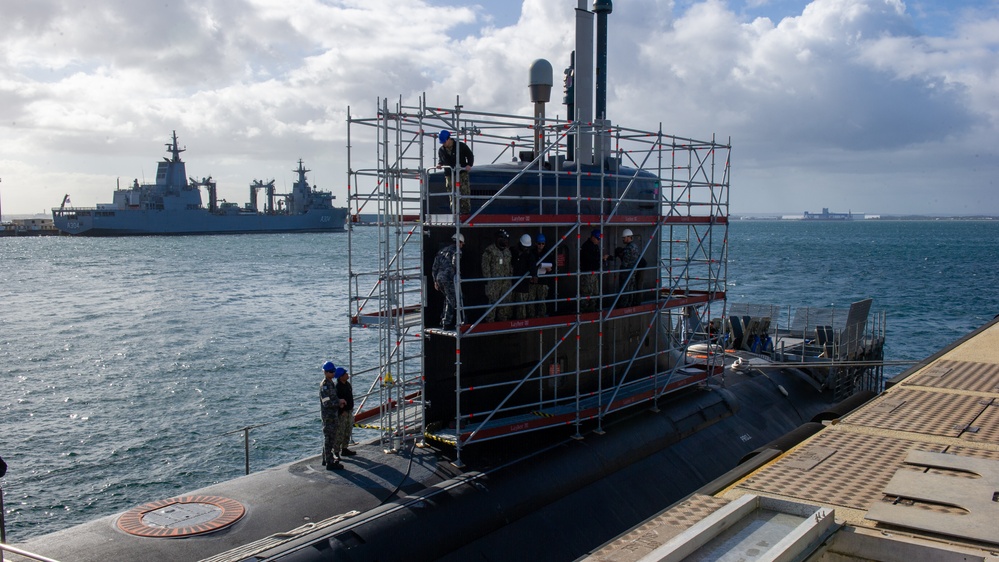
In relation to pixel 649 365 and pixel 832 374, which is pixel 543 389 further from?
pixel 832 374

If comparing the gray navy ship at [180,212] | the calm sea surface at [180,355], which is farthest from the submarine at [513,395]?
the gray navy ship at [180,212]

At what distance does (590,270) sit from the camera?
1527 centimetres

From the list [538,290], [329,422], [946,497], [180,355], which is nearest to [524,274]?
[538,290]

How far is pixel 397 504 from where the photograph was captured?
1185cm

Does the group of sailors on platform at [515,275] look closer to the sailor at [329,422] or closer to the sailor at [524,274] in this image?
the sailor at [524,274]

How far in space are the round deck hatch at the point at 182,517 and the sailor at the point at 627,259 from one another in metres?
8.27

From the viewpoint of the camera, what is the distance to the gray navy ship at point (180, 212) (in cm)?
16288

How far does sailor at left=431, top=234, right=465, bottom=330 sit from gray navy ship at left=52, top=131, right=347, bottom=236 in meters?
159

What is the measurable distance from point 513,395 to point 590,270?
9.07 ft

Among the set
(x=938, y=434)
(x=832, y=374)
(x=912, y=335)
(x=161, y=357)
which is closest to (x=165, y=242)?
(x=161, y=357)

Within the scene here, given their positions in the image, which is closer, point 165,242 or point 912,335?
point 912,335

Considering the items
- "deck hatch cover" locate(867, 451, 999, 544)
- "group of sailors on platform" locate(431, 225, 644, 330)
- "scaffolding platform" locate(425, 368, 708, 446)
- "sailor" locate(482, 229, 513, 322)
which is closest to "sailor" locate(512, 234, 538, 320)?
"group of sailors on platform" locate(431, 225, 644, 330)

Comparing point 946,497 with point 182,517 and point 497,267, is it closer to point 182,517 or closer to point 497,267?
point 497,267

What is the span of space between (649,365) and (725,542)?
1198 cm
